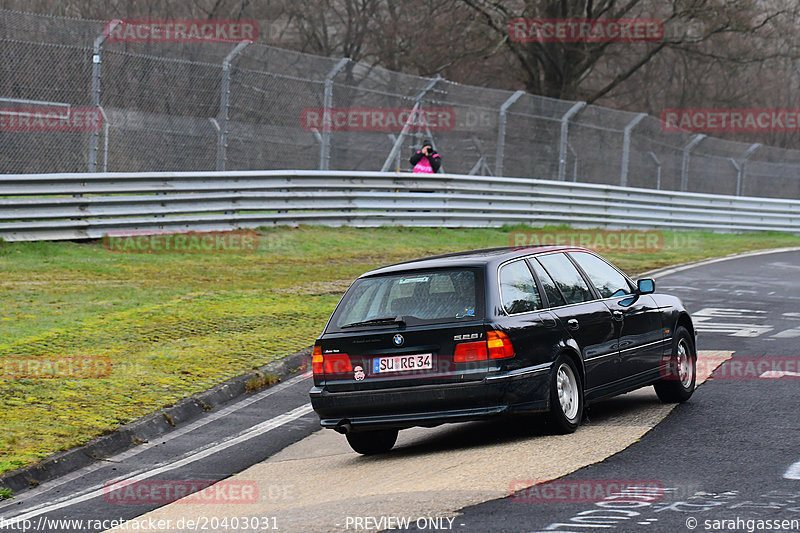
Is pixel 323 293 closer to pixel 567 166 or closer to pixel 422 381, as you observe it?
pixel 422 381

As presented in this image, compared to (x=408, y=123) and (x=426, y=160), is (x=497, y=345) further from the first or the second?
(x=408, y=123)

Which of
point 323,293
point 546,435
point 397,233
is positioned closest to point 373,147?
point 397,233

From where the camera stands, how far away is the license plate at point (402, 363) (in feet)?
25.8

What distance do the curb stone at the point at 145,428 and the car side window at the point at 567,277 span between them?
3200mm

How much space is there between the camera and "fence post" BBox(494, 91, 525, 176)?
2622 centimetres

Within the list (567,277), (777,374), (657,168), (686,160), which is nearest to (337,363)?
(567,277)

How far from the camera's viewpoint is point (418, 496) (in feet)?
21.7

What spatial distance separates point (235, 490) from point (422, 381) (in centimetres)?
145

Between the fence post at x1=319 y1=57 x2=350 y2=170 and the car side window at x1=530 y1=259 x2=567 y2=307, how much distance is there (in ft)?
44.2

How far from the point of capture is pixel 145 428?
9.03 m

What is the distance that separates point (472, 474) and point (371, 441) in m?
1.48

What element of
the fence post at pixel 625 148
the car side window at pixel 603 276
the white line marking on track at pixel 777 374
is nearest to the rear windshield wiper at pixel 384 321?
the car side window at pixel 603 276

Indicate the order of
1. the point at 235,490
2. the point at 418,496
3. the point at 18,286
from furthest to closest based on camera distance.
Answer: the point at 18,286 → the point at 235,490 → the point at 418,496

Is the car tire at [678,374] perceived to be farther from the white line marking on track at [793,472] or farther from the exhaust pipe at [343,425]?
the exhaust pipe at [343,425]
